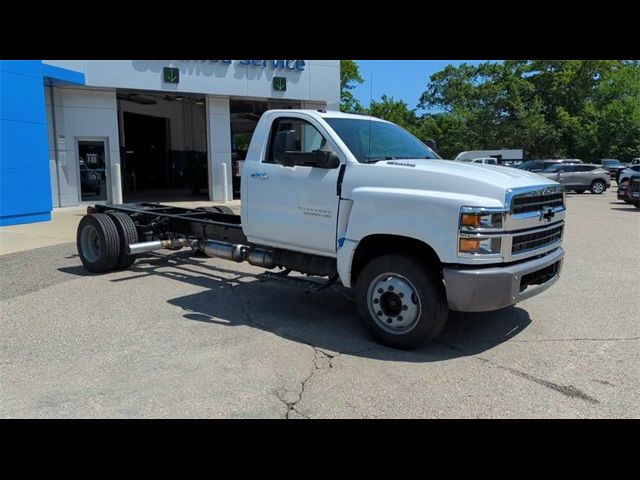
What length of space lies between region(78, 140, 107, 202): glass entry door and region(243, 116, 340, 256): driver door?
47.5 ft

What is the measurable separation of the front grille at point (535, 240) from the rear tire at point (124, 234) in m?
5.77

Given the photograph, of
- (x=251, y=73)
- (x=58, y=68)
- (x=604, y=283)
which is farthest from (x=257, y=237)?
(x=251, y=73)

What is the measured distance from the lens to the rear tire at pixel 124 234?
823cm

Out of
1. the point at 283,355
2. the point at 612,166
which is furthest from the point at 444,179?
the point at 612,166

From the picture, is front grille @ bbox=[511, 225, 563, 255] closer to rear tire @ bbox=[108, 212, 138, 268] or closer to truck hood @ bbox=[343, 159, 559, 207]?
truck hood @ bbox=[343, 159, 559, 207]

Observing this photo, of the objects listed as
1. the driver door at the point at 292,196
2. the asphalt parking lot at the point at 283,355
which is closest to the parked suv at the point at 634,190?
the asphalt parking lot at the point at 283,355

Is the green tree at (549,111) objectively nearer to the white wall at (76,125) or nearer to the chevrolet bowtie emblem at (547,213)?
the white wall at (76,125)

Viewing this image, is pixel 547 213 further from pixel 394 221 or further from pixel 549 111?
pixel 549 111

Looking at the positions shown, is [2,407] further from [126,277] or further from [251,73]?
[251,73]

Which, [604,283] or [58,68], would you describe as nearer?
[604,283]

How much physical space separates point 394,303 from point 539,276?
1451mm

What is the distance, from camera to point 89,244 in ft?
27.8

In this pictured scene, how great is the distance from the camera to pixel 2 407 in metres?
4.02

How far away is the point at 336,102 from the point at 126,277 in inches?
629
